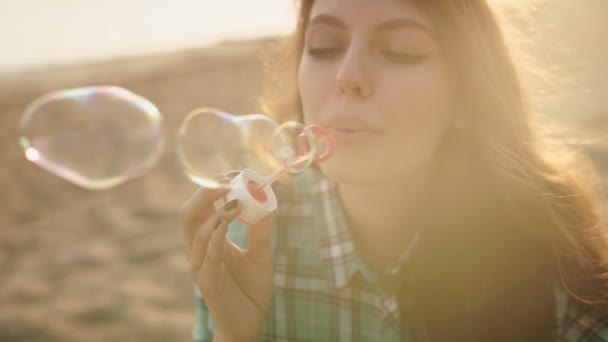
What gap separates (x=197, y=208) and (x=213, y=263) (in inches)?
4.8

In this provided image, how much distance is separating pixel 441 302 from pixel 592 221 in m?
0.42

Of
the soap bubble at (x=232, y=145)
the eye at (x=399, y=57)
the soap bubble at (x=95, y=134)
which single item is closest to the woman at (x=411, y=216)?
the eye at (x=399, y=57)

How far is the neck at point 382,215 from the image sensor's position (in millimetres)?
1476

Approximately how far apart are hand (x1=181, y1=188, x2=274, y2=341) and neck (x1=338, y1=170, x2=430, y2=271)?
0.27m

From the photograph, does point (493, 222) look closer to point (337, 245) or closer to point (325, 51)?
point (337, 245)

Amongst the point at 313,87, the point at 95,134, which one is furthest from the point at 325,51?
the point at 95,134

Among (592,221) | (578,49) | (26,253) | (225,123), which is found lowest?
(26,253)

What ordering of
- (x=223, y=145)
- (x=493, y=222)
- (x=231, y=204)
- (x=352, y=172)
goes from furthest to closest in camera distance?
(x=223, y=145)
(x=493, y=222)
(x=352, y=172)
(x=231, y=204)

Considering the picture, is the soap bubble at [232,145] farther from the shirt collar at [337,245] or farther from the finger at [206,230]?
the finger at [206,230]

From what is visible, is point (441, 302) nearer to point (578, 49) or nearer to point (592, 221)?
point (592, 221)

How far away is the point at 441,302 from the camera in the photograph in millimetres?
1450

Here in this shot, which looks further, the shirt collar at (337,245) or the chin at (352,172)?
the shirt collar at (337,245)

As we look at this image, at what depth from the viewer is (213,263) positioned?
1.22 m

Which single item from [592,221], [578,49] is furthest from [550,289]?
[578,49]
